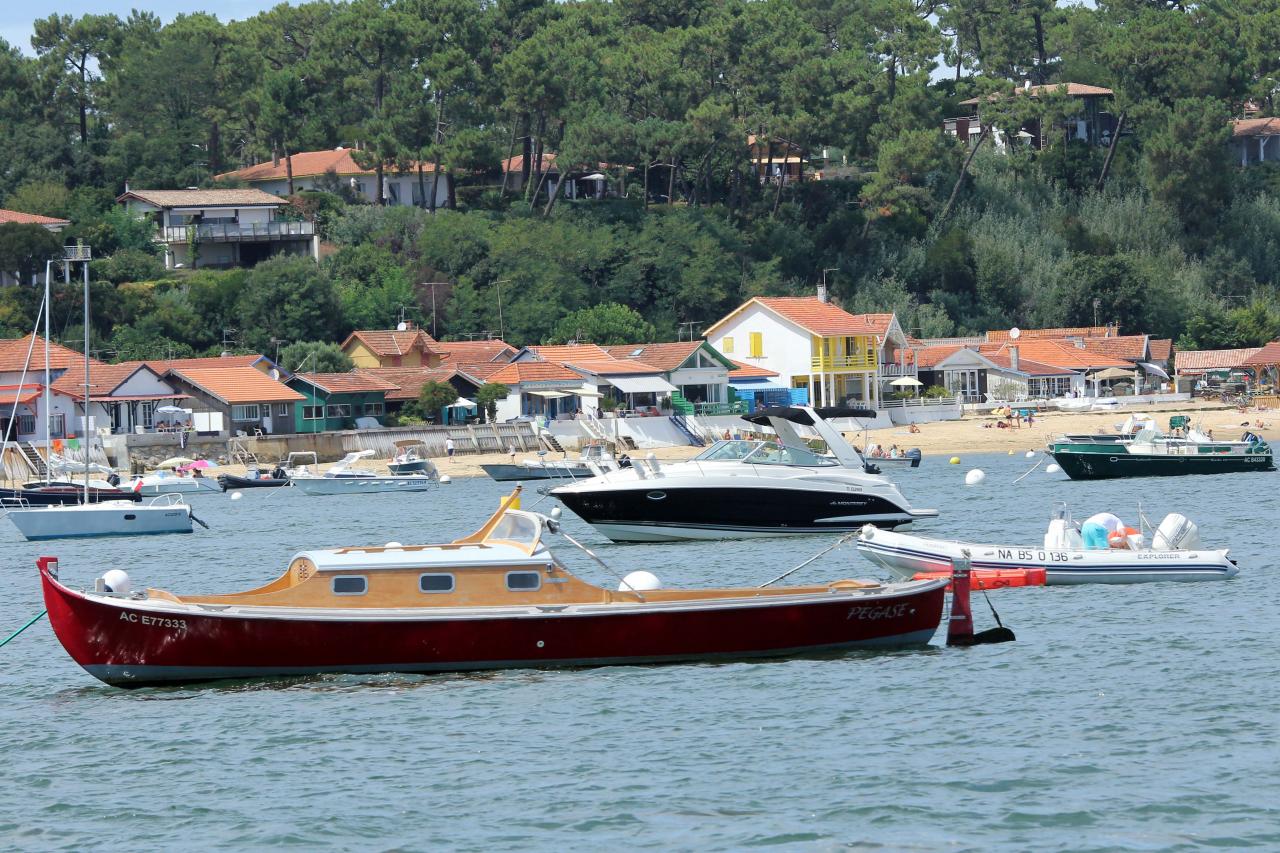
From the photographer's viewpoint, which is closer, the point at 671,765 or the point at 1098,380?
the point at 671,765

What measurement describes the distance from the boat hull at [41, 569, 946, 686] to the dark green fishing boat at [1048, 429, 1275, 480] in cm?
3383

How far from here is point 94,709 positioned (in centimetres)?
2261

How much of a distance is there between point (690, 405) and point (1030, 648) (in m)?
59.1

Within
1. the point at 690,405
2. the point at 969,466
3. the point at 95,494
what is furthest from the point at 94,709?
the point at 690,405

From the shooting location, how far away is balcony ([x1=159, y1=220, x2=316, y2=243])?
94.6 metres

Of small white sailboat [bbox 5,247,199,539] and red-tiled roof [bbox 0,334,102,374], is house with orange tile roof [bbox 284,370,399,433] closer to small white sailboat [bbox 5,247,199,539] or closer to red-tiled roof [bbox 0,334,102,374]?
red-tiled roof [bbox 0,334,102,374]

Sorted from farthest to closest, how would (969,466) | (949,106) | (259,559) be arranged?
(949,106)
(969,466)
(259,559)

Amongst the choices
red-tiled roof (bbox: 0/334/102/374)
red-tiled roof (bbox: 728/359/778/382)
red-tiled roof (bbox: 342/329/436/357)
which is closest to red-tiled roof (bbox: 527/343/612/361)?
red-tiled roof (bbox: 342/329/436/357)

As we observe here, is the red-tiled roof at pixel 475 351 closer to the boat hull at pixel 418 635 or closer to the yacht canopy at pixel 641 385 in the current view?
the yacht canopy at pixel 641 385

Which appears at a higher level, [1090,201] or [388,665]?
[1090,201]

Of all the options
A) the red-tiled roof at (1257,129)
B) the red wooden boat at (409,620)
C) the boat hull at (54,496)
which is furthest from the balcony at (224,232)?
the red wooden boat at (409,620)

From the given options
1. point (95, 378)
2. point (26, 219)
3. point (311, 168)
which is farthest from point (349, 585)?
point (311, 168)

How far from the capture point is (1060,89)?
109688mm

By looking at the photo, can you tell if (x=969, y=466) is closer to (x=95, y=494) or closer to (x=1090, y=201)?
(x=95, y=494)
